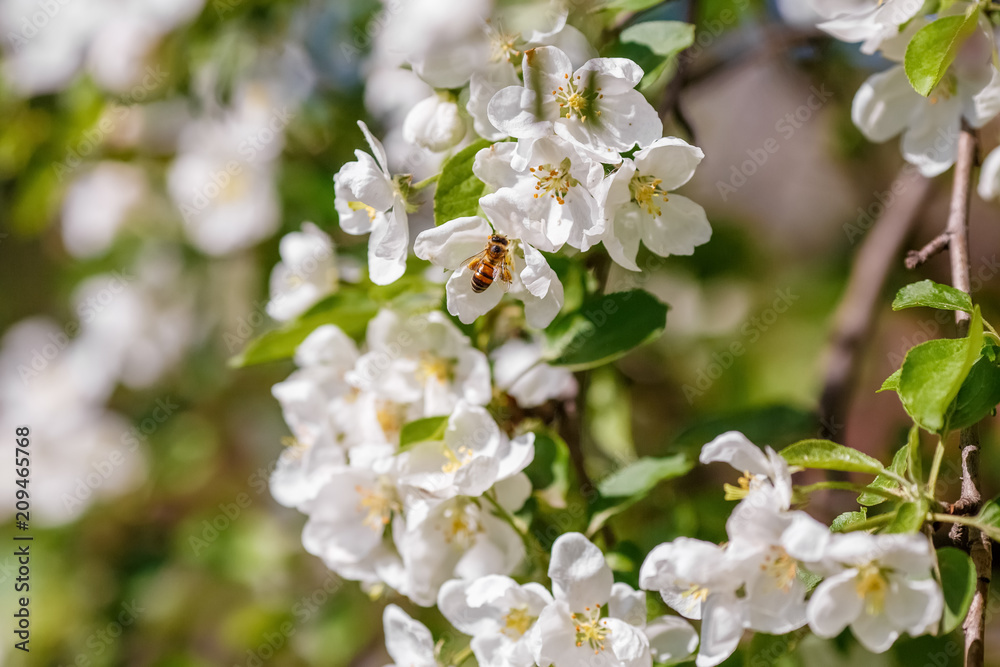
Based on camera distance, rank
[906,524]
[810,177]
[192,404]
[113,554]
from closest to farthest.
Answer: [906,524] → [113,554] → [192,404] → [810,177]

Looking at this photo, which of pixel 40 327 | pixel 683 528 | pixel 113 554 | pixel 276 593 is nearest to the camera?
pixel 683 528

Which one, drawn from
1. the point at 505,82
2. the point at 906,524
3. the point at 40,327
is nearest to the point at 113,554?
the point at 40,327

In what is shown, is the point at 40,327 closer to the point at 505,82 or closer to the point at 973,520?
the point at 505,82

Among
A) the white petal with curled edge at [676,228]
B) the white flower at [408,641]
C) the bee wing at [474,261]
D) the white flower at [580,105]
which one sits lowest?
the white flower at [408,641]

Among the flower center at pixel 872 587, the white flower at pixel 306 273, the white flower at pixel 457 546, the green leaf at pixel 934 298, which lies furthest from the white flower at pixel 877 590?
the white flower at pixel 306 273

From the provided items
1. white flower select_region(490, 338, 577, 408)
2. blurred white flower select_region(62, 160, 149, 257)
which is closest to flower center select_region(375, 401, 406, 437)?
white flower select_region(490, 338, 577, 408)

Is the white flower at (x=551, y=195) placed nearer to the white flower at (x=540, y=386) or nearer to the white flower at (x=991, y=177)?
the white flower at (x=540, y=386)

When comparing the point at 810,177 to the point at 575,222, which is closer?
the point at 575,222
